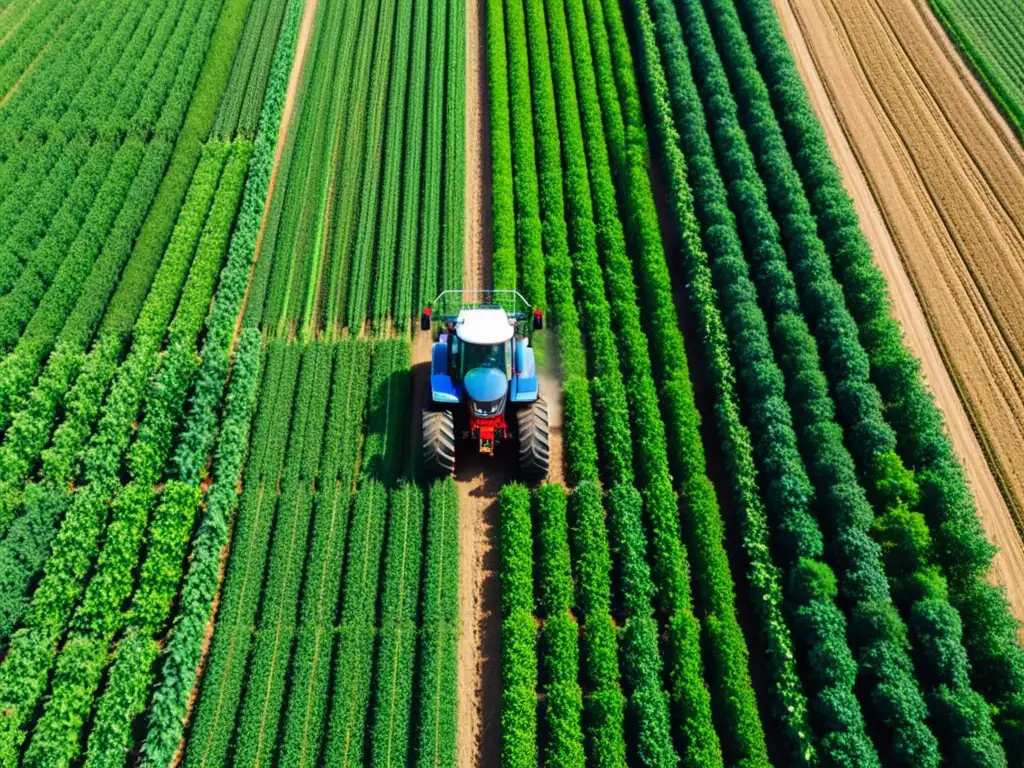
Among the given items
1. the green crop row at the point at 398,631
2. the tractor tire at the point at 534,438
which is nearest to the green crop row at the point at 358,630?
the green crop row at the point at 398,631

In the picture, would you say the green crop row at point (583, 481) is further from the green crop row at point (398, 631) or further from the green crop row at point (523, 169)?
the green crop row at point (398, 631)

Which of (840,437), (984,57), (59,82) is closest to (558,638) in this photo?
(840,437)

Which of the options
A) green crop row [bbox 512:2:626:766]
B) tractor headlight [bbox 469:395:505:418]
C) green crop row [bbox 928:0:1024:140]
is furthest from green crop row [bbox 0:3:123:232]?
green crop row [bbox 928:0:1024:140]

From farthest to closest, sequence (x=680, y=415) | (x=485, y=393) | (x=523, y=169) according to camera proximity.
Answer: (x=523, y=169) < (x=680, y=415) < (x=485, y=393)

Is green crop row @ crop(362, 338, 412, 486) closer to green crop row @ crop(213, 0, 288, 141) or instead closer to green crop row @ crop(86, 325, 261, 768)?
green crop row @ crop(86, 325, 261, 768)

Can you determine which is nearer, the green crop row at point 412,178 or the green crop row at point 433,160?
the green crop row at point 412,178

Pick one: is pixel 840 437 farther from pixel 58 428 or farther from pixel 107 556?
pixel 58 428

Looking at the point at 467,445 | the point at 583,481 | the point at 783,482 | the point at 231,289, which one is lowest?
the point at 783,482
